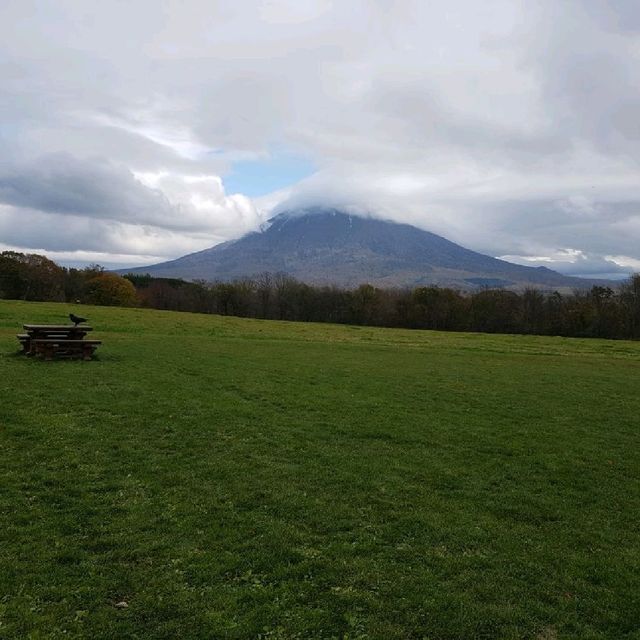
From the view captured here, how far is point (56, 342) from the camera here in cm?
2047

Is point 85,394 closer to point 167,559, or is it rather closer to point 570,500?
point 167,559

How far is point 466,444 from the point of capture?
11633mm

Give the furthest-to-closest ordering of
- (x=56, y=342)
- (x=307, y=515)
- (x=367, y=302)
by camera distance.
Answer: (x=367, y=302) → (x=56, y=342) → (x=307, y=515)

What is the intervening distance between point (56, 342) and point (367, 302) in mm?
79346

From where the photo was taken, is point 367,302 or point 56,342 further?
point 367,302

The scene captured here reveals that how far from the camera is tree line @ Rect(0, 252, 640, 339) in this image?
83938 millimetres

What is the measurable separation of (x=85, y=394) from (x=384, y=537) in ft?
33.8

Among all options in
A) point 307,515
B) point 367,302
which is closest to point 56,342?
point 307,515

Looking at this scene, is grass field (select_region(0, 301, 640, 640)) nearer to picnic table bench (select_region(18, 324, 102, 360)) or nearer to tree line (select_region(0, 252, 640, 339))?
picnic table bench (select_region(18, 324, 102, 360))

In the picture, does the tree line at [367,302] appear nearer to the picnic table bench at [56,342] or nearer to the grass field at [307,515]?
the picnic table bench at [56,342]

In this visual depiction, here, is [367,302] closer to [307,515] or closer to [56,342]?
[56,342]

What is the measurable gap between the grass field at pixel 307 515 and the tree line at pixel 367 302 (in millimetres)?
76567

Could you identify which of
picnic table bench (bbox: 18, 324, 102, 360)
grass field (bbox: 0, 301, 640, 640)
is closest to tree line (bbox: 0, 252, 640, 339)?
picnic table bench (bbox: 18, 324, 102, 360)

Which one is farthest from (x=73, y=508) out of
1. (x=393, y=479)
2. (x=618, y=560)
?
(x=618, y=560)
